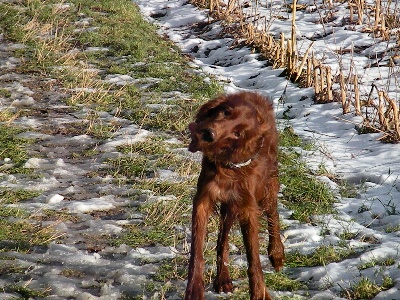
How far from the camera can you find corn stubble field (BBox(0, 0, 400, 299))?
3975mm

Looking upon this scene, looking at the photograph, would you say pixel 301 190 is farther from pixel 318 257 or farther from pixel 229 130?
pixel 229 130

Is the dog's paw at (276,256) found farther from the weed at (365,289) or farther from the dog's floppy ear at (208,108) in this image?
the dog's floppy ear at (208,108)

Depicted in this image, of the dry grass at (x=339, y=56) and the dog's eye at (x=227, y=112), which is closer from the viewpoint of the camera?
the dog's eye at (x=227, y=112)

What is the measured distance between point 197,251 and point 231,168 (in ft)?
1.56

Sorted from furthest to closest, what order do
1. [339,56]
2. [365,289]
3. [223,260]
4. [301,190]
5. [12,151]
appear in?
[339,56] → [12,151] → [301,190] → [223,260] → [365,289]

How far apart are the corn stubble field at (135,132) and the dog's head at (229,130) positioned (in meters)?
0.94

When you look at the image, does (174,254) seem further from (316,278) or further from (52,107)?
(52,107)

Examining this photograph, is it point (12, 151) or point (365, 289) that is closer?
point (365, 289)

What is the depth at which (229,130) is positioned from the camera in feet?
10.5

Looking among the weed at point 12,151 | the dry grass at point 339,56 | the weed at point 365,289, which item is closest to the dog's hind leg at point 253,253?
the weed at point 365,289

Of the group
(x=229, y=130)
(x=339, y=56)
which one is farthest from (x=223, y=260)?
(x=339, y=56)

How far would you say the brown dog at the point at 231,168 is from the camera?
319cm

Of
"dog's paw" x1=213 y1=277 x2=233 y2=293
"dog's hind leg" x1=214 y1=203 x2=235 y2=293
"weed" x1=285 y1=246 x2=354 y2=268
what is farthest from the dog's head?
"weed" x1=285 y1=246 x2=354 y2=268

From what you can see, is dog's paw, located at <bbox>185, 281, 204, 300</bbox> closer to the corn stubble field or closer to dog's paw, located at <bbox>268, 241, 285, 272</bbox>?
the corn stubble field
